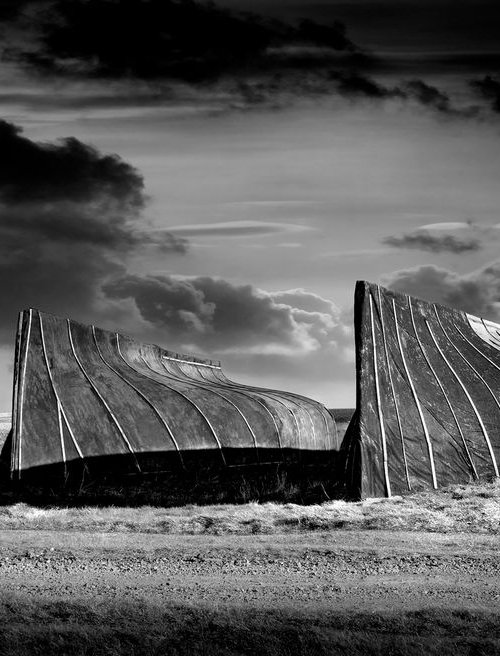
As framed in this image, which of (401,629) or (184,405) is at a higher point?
(184,405)

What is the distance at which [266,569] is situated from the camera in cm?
916

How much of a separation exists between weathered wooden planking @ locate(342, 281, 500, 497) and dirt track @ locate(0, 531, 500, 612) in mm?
2560

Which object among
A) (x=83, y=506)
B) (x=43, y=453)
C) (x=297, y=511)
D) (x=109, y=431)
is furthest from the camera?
(x=109, y=431)

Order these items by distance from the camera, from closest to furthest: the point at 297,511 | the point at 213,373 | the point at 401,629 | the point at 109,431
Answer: the point at 401,629 < the point at 297,511 < the point at 109,431 < the point at 213,373

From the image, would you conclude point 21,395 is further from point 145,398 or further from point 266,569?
point 266,569

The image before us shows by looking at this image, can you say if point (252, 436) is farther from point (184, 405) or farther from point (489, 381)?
point (489, 381)

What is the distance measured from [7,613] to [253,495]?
308 inches

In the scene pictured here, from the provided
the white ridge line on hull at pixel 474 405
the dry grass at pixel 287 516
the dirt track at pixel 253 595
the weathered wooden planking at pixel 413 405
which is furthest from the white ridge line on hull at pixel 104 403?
the white ridge line on hull at pixel 474 405

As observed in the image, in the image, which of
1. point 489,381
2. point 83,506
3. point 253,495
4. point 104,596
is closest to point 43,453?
point 83,506

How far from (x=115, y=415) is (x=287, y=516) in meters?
5.95

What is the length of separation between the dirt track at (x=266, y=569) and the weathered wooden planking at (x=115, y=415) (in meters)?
4.14

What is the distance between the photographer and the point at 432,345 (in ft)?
57.1

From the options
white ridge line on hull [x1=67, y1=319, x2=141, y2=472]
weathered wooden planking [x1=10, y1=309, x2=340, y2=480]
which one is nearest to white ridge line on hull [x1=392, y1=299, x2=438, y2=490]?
weathered wooden planking [x1=10, y1=309, x2=340, y2=480]

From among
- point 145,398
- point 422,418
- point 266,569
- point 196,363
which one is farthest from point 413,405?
point 196,363
